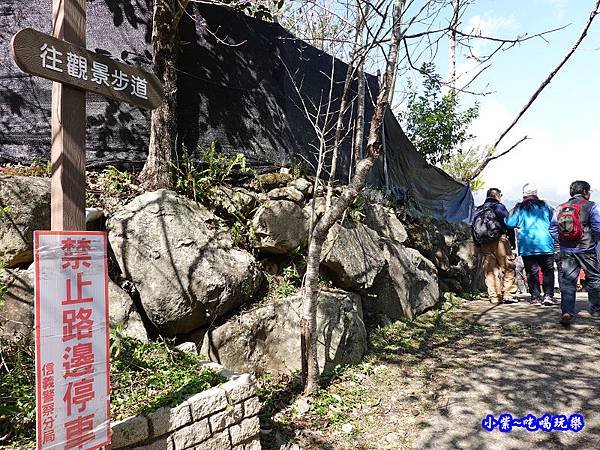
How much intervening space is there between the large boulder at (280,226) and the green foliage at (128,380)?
1.70m

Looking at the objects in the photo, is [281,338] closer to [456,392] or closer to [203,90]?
[456,392]

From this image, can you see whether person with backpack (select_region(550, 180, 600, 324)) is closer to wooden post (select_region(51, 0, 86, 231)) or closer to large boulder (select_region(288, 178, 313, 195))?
large boulder (select_region(288, 178, 313, 195))

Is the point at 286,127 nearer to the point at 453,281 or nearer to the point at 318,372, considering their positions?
the point at 318,372

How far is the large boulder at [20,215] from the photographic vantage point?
11.9 ft

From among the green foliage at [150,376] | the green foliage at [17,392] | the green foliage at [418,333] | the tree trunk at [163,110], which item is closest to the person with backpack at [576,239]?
the green foliage at [418,333]

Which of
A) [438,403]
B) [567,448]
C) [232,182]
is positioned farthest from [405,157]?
[567,448]

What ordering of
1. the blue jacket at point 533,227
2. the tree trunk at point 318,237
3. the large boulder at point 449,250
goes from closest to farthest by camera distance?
the tree trunk at point 318,237
the blue jacket at point 533,227
the large boulder at point 449,250

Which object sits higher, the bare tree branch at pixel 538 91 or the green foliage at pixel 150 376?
the bare tree branch at pixel 538 91

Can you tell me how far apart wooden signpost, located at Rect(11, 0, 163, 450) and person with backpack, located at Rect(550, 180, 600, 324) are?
17.3 feet

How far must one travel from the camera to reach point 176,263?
4.05m

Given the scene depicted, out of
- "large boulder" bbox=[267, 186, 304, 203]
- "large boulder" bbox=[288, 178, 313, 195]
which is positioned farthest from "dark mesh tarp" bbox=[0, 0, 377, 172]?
"large boulder" bbox=[267, 186, 304, 203]

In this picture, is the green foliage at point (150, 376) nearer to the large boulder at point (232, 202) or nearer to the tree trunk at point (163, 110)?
the large boulder at point (232, 202)

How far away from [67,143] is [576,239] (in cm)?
557

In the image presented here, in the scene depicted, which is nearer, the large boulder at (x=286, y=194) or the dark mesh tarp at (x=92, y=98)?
the dark mesh tarp at (x=92, y=98)
